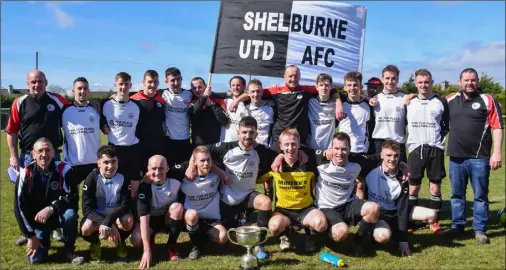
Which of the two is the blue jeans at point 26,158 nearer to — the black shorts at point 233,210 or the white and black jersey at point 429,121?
the black shorts at point 233,210

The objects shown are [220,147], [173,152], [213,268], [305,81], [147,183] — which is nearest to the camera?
[213,268]

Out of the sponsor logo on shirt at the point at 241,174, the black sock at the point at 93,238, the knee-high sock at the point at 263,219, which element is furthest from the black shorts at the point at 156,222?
the knee-high sock at the point at 263,219

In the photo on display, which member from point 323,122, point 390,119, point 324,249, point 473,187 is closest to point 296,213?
point 324,249

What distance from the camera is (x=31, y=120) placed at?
17.6 feet

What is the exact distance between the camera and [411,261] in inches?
190

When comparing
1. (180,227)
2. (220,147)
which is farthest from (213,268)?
(220,147)

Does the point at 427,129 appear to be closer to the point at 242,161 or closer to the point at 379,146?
the point at 379,146

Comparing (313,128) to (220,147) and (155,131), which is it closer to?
(220,147)

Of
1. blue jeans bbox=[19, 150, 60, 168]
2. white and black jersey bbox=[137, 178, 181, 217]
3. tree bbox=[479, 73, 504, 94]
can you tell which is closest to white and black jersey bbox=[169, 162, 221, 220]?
white and black jersey bbox=[137, 178, 181, 217]

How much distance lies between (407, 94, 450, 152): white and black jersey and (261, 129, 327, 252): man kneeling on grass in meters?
1.58

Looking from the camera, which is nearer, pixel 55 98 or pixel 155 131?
pixel 55 98

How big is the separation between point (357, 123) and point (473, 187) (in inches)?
65.0

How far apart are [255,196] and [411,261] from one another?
1.83 meters

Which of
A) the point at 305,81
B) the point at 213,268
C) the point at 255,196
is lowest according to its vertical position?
the point at 213,268
